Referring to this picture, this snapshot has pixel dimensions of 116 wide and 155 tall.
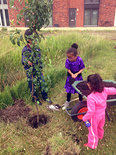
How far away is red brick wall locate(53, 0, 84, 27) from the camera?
2277cm

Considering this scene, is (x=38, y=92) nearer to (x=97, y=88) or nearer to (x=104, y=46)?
(x=97, y=88)

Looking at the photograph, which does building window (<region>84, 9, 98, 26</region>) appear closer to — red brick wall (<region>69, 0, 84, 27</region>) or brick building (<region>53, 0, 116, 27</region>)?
brick building (<region>53, 0, 116, 27</region>)

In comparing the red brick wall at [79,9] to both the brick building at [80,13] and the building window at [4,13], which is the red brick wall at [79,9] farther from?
the building window at [4,13]

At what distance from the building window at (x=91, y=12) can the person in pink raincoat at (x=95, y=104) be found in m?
23.2

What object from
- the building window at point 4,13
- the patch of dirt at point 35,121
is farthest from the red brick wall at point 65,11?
the patch of dirt at point 35,121

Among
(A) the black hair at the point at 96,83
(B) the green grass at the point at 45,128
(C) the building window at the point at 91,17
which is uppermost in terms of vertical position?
(C) the building window at the point at 91,17

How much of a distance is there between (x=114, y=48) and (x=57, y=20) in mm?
16175

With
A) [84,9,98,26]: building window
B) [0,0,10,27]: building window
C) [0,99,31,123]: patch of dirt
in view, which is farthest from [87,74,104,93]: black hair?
[0,0,10,27]: building window

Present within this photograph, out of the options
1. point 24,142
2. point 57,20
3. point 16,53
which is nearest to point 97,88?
point 24,142

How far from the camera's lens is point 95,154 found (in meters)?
2.78

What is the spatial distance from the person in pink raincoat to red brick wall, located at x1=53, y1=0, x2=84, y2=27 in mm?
22307

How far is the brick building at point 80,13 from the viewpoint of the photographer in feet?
74.6

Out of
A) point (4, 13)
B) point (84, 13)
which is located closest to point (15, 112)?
point (84, 13)

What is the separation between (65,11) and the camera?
23188mm
